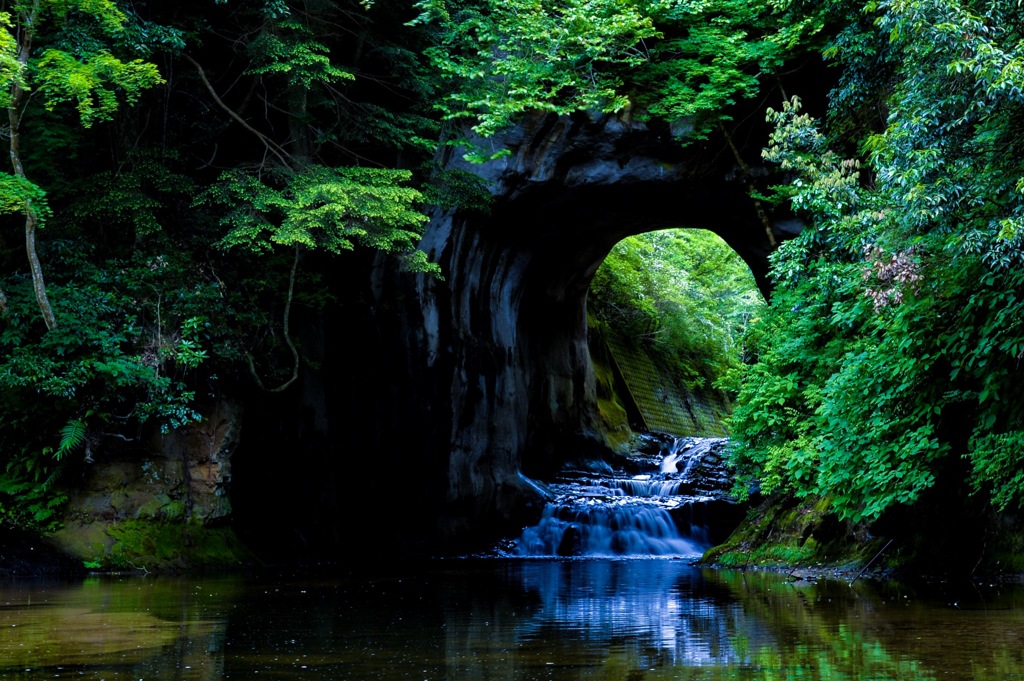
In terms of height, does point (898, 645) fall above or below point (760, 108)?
below

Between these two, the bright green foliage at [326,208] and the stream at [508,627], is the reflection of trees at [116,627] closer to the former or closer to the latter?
the stream at [508,627]

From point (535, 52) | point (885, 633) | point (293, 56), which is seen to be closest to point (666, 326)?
point (535, 52)

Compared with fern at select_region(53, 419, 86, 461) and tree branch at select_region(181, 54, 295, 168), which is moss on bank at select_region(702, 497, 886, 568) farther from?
fern at select_region(53, 419, 86, 461)

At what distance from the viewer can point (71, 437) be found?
1230cm

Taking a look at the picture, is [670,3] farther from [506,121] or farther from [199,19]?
[199,19]

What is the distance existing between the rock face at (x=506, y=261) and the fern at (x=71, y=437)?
5.76 m

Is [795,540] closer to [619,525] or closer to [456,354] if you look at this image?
[619,525]

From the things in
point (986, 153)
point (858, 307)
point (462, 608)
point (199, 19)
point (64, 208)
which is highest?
point (199, 19)

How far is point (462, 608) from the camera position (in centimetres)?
790

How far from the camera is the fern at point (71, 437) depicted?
1223 centimetres

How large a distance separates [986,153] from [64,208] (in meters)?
11.7

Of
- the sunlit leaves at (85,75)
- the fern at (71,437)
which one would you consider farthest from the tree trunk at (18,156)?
the fern at (71,437)

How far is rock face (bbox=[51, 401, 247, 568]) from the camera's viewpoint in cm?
1275

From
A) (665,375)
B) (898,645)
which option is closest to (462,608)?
(898,645)
